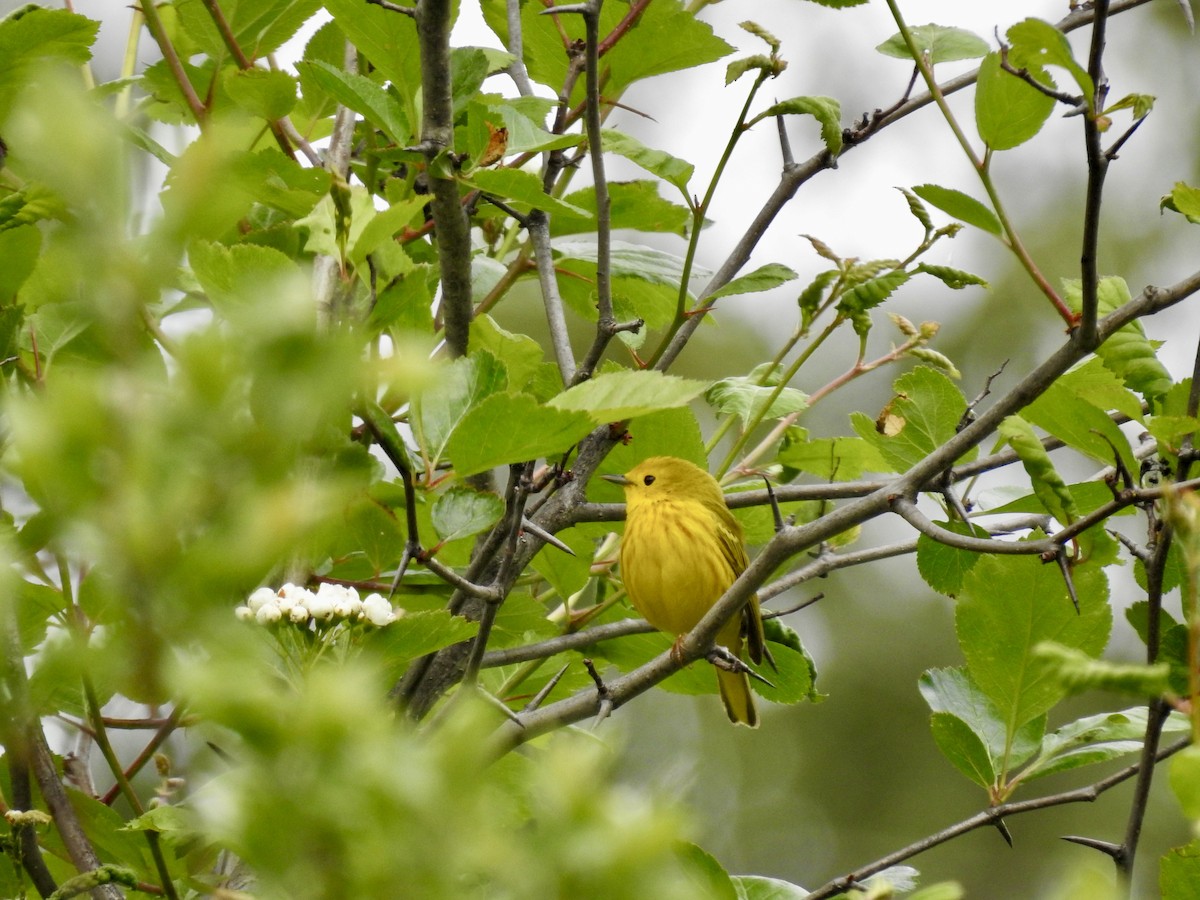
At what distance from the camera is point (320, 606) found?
115 centimetres

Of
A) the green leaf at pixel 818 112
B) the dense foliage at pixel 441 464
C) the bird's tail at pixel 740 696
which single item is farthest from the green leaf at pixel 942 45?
the bird's tail at pixel 740 696

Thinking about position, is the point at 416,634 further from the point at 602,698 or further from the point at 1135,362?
the point at 1135,362

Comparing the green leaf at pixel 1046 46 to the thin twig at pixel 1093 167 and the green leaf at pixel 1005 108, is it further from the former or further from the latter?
the green leaf at pixel 1005 108

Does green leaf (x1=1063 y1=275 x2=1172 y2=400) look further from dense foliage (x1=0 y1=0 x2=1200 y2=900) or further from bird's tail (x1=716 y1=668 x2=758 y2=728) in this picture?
bird's tail (x1=716 y1=668 x2=758 y2=728)

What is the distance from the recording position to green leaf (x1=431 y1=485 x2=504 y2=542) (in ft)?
4.36

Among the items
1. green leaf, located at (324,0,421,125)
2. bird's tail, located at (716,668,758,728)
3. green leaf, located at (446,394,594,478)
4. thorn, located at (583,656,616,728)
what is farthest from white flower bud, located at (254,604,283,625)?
bird's tail, located at (716,668,758,728)

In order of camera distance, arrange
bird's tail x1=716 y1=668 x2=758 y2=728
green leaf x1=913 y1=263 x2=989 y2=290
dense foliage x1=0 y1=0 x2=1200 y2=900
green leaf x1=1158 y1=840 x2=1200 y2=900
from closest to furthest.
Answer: dense foliage x1=0 y1=0 x2=1200 y2=900 < green leaf x1=1158 y1=840 x2=1200 y2=900 < green leaf x1=913 y1=263 x2=989 y2=290 < bird's tail x1=716 y1=668 x2=758 y2=728

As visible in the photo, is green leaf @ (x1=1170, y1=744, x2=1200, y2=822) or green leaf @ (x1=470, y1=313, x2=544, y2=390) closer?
green leaf @ (x1=1170, y1=744, x2=1200, y2=822)

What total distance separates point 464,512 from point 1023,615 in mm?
596

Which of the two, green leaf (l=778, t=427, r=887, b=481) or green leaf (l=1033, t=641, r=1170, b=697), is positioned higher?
green leaf (l=1033, t=641, r=1170, b=697)

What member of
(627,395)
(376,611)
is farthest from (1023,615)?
(376,611)

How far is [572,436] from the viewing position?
42.3 inches

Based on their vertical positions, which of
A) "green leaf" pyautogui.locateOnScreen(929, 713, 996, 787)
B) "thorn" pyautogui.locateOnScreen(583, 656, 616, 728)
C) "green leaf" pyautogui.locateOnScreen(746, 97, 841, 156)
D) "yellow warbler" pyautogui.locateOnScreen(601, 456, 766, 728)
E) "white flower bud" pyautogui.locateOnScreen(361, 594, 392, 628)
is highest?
"green leaf" pyautogui.locateOnScreen(746, 97, 841, 156)

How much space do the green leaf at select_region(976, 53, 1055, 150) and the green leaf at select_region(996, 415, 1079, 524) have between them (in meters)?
0.27
